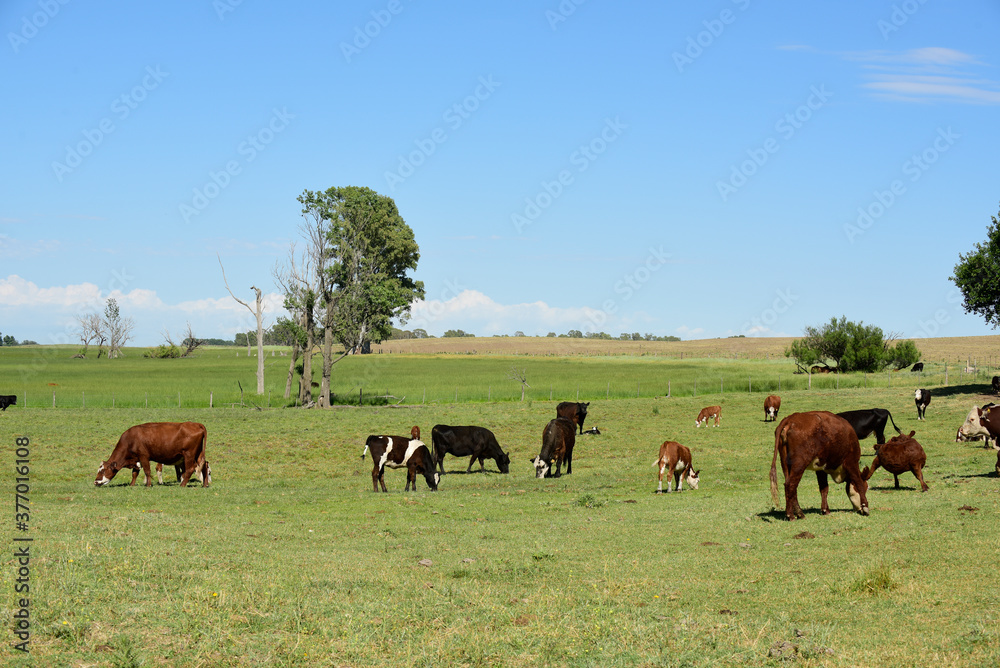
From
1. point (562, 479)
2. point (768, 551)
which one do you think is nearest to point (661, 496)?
point (562, 479)

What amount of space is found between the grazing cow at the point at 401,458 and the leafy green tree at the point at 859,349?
6284 centimetres

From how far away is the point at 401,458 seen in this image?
72.6 feet

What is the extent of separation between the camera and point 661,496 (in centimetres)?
1997

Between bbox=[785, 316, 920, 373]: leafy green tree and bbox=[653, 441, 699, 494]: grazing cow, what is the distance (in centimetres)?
6040

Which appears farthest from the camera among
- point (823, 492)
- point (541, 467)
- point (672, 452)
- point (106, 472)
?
point (541, 467)

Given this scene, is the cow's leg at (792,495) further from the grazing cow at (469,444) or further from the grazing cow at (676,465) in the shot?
the grazing cow at (469,444)

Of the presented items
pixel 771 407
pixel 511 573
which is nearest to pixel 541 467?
pixel 511 573

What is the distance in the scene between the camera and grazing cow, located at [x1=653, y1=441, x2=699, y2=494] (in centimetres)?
2033

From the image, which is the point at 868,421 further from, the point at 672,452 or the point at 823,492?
the point at 823,492

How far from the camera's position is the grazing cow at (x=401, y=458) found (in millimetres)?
22047

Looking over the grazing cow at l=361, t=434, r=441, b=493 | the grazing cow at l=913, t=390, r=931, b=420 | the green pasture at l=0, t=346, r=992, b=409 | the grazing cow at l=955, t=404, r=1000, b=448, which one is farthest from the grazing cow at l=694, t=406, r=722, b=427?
the grazing cow at l=361, t=434, r=441, b=493

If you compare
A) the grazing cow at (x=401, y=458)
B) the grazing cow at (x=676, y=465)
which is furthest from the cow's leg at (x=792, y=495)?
the grazing cow at (x=401, y=458)

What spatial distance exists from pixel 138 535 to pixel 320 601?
5.54 metres

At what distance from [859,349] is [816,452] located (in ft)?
219
